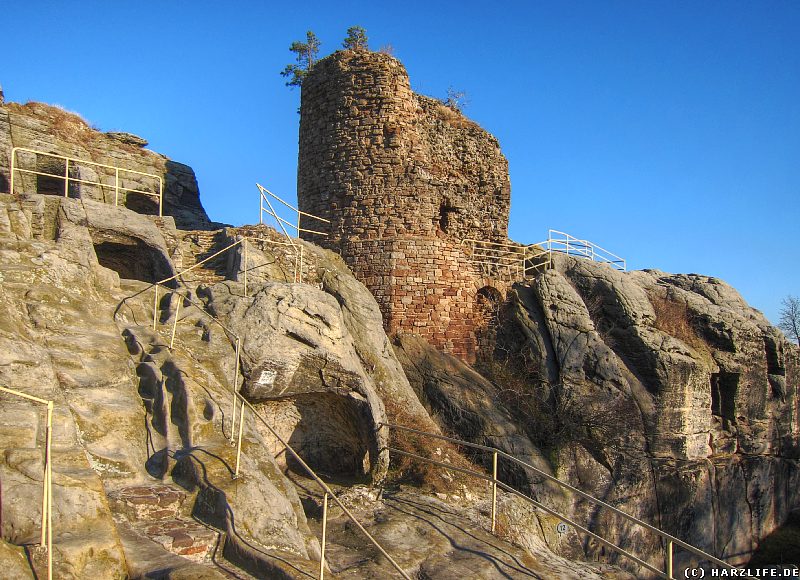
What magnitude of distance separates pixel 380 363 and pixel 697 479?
877 centimetres

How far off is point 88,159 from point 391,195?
8.75 m

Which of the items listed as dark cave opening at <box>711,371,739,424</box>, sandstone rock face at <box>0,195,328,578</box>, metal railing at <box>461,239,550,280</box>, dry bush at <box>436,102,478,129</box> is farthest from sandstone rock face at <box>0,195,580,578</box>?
dark cave opening at <box>711,371,739,424</box>

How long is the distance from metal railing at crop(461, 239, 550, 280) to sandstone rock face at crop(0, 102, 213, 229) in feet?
26.7

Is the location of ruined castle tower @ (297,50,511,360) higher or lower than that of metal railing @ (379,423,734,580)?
higher

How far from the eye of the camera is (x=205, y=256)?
14.8m

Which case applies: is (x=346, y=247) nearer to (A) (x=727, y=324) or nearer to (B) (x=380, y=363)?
(B) (x=380, y=363)

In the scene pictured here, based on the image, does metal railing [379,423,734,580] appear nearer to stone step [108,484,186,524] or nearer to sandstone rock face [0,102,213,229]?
stone step [108,484,186,524]

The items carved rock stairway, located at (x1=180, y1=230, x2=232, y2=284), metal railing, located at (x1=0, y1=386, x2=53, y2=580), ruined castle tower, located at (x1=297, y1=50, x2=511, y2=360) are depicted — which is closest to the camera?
metal railing, located at (x1=0, y1=386, x2=53, y2=580)

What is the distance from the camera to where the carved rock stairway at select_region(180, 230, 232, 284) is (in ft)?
45.4

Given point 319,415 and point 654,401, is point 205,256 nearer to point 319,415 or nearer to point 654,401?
point 319,415

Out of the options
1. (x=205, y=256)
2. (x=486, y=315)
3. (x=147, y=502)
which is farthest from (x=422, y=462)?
(x=486, y=315)

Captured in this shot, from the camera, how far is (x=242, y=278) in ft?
42.9

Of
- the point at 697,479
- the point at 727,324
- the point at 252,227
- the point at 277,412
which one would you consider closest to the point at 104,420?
the point at 277,412

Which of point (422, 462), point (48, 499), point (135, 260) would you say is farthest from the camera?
point (135, 260)
